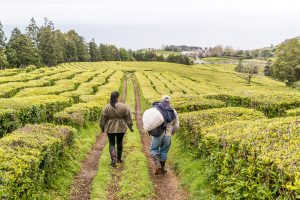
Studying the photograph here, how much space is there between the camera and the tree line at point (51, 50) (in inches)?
3408

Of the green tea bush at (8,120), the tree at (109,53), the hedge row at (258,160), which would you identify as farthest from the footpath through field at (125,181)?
the tree at (109,53)

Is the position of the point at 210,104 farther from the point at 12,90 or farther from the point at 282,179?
the point at 12,90

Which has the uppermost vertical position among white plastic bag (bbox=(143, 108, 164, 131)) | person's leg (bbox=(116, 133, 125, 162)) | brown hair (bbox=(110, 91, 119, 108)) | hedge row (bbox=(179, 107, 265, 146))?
brown hair (bbox=(110, 91, 119, 108))

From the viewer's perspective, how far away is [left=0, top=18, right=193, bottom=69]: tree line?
8656cm

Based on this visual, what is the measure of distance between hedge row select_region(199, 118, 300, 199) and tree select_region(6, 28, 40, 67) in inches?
3347

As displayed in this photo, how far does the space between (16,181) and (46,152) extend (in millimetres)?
2287

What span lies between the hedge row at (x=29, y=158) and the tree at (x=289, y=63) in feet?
257

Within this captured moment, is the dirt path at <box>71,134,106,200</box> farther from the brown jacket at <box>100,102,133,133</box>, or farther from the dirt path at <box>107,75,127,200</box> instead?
the brown jacket at <box>100,102,133,133</box>

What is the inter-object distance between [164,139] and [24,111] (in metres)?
8.29

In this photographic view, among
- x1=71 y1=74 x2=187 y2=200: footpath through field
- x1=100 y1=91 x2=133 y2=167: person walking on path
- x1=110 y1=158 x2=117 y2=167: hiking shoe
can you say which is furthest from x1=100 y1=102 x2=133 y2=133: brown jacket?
x1=71 y1=74 x2=187 y2=200: footpath through field

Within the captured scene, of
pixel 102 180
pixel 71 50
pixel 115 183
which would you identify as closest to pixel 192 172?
pixel 115 183

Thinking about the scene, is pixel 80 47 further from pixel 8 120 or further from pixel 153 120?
pixel 153 120

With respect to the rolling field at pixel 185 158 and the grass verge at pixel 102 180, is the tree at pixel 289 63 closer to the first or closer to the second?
the rolling field at pixel 185 158

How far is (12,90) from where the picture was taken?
2828cm
